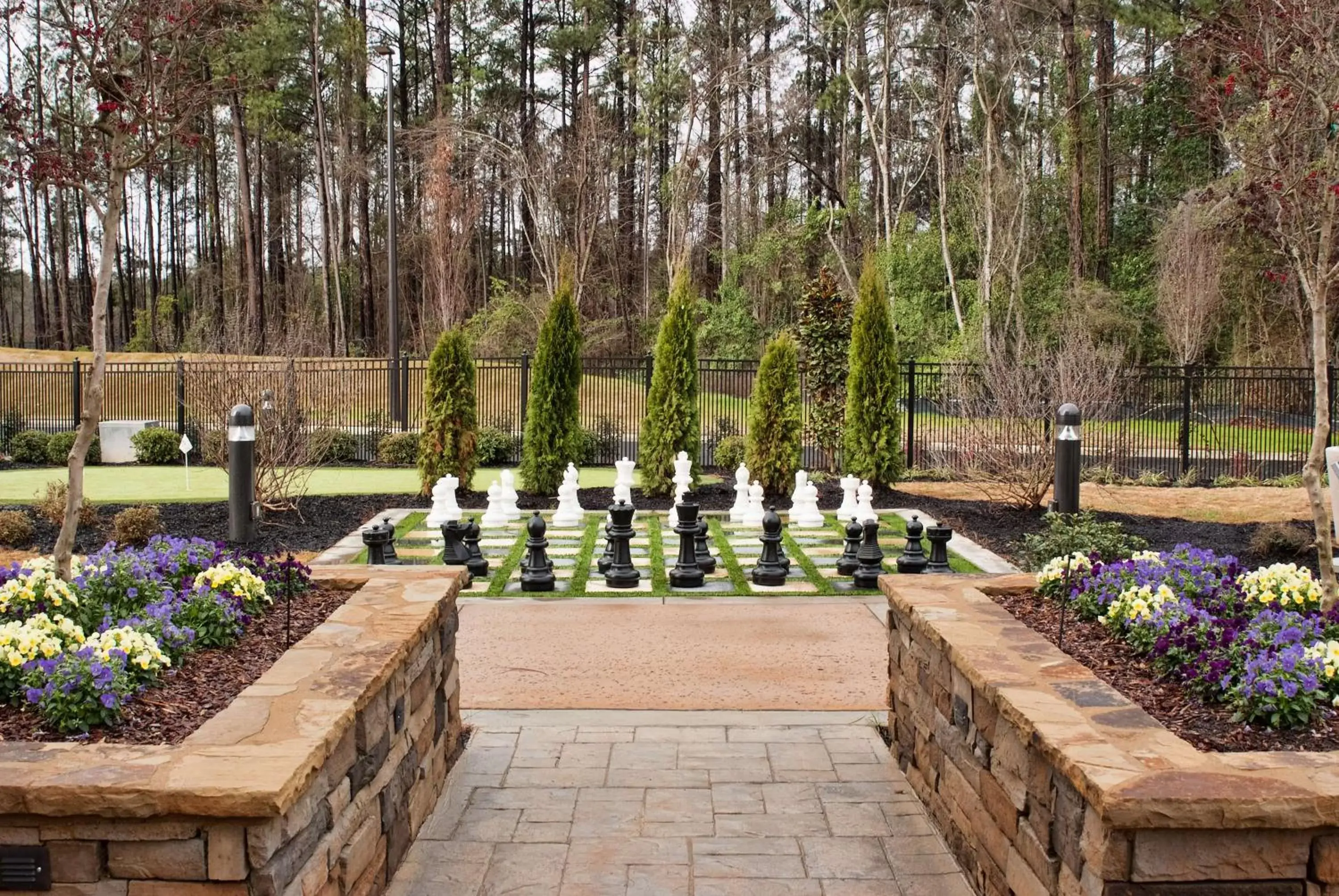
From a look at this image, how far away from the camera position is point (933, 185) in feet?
98.1

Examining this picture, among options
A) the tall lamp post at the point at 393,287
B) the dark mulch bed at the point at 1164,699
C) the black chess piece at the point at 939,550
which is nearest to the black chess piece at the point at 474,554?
the black chess piece at the point at 939,550

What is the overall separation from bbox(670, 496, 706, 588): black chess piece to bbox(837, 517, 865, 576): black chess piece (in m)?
1.06

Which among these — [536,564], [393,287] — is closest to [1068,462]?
[536,564]

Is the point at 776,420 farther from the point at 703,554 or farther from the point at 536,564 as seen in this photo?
the point at 536,564

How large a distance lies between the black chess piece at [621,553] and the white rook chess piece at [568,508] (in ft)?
8.07

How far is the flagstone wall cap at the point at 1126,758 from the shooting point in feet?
7.53

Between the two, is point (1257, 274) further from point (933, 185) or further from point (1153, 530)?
point (1153, 530)

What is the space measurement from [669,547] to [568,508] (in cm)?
150

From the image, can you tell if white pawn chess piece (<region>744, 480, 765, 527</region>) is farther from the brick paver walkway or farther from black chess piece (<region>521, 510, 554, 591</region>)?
the brick paver walkway

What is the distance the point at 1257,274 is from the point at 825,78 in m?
13.7

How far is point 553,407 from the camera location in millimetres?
Answer: 12523

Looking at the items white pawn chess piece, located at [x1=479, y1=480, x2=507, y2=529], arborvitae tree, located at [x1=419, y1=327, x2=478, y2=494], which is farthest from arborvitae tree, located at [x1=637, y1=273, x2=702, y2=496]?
white pawn chess piece, located at [x1=479, y1=480, x2=507, y2=529]

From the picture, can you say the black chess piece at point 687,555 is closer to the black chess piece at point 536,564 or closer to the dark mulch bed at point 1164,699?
the black chess piece at point 536,564

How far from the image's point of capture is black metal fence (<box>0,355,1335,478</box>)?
12.8m
